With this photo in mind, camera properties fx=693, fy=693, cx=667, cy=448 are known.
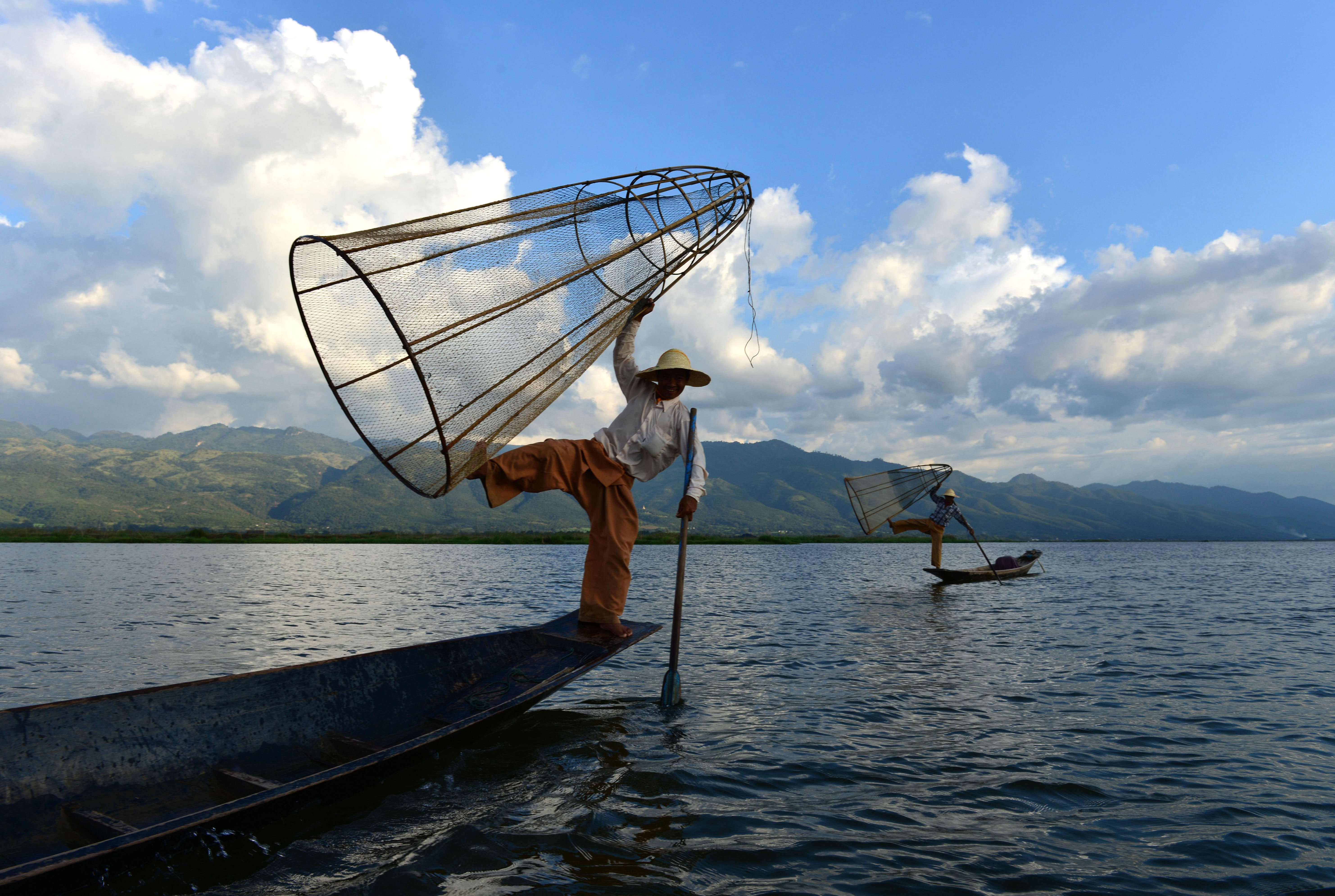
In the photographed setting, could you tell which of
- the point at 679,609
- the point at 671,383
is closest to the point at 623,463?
the point at 671,383

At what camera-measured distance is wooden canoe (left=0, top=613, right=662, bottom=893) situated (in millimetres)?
4367

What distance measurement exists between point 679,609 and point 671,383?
9.72 ft

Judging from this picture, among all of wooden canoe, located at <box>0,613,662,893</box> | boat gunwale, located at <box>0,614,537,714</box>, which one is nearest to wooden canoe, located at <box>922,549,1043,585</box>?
boat gunwale, located at <box>0,614,537,714</box>

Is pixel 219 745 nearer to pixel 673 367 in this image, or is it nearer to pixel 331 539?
pixel 673 367

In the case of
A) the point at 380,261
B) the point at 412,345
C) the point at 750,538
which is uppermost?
the point at 380,261

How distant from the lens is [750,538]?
150 m

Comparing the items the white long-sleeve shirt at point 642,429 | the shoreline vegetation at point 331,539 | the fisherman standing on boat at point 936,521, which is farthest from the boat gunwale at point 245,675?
the shoreline vegetation at point 331,539

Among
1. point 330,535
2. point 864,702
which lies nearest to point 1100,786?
point 864,702

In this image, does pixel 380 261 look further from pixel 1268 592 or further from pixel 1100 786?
pixel 1268 592

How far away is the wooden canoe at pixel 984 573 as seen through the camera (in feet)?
98.0

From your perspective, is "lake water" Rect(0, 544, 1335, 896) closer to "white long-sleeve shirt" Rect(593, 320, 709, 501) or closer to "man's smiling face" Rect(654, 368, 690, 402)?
"white long-sleeve shirt" Rect(593, 320, 709, 501)

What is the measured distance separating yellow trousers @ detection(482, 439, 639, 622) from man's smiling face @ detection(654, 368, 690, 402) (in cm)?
101

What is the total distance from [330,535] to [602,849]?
12019 centimetres

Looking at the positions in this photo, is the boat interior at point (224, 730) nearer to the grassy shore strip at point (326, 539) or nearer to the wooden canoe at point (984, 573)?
the wooden canoe at point (984, 573)
